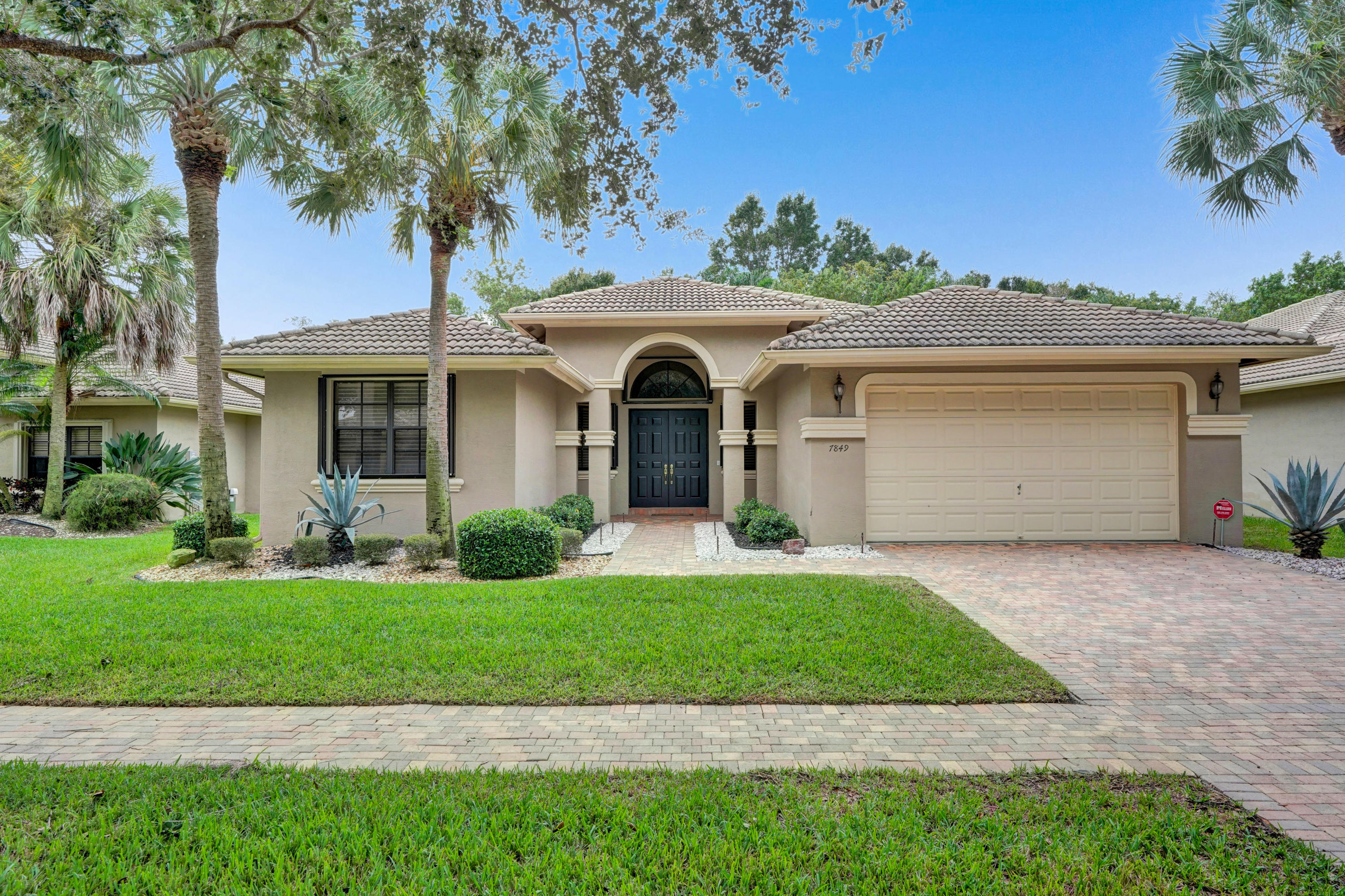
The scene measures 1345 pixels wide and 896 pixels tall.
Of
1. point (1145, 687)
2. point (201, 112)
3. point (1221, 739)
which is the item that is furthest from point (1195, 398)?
point (201, 112)

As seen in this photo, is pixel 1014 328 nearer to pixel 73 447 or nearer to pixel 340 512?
pixel 340 512

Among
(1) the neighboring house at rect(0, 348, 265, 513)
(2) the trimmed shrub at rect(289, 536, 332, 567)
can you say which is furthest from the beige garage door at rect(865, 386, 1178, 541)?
(1) the neighboring house at rect(0, 348, 265, 513)

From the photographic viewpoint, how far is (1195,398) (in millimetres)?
10594

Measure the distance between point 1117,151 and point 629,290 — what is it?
16.4 meters

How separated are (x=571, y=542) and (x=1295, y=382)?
50.1 ft

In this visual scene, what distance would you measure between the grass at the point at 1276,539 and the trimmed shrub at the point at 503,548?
37.4 ft

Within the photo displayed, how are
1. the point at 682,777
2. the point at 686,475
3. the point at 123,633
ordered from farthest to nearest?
1. the point at 686,475
2. the point at 123,633
3. the point at 682,777

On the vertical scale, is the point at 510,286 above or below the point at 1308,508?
above

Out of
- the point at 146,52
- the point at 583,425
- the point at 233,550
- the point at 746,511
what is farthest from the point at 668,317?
the point at 146,52

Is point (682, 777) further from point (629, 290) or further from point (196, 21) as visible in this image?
point (629, 290)

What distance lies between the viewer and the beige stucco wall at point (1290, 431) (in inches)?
532

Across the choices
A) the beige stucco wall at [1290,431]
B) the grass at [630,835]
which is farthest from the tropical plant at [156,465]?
the beige stucco wall at [1290,431]

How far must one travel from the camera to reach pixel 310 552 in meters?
9.52

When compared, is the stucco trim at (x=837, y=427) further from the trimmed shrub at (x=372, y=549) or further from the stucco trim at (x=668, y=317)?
the trimmed shrub at (x=372, y=549)
